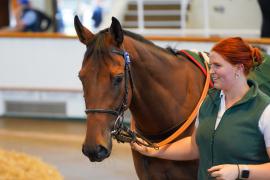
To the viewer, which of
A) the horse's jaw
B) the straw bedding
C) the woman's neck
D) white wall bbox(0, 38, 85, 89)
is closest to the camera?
the woman's neck

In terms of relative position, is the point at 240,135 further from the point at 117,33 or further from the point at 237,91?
the point at 117,33

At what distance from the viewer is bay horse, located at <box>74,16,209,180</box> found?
90.6 inches

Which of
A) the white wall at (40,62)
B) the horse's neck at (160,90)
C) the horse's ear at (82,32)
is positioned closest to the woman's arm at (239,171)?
the horse's neck at (160,90)

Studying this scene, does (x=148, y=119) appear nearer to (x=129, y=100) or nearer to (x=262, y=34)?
(x=129, y=100)

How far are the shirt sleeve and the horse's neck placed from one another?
30.0 inches

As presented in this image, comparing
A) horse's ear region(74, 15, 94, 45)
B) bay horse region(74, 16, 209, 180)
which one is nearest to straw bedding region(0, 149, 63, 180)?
bay horse region(74, 16, 209, 180)

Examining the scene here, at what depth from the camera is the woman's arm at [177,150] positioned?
2383 millimetres

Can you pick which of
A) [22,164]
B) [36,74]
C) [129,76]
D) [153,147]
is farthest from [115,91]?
[36,74]

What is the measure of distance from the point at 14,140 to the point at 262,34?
3.26 meters

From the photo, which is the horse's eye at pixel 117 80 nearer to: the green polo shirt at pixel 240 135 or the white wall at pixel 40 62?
the green polo shirt at pixel 240 135

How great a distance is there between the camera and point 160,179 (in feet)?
9.14

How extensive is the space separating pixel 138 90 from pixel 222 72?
69 cm

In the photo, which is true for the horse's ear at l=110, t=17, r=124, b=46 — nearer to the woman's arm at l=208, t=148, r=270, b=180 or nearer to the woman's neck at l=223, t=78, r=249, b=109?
the woman's neck at l=223, t=78, r=249, b=109

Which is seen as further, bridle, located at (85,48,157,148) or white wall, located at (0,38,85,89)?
white wall, located at (0,38,85,89)
